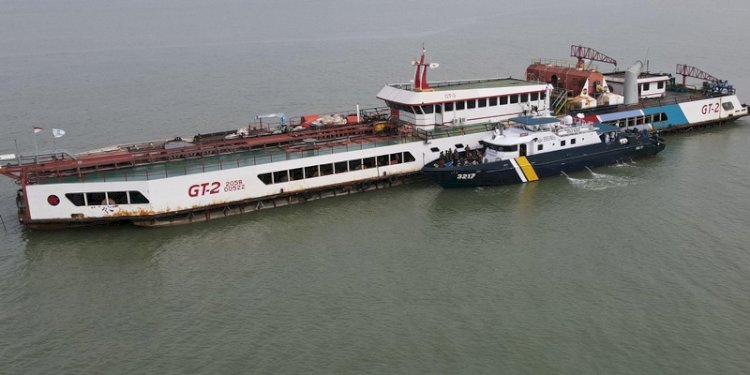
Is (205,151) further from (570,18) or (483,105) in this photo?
(570,18)

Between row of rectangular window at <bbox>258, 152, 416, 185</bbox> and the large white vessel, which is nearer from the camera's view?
the large white vessel

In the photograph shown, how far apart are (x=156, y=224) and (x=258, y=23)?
290ft

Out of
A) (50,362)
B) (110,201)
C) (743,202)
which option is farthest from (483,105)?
(50,362)

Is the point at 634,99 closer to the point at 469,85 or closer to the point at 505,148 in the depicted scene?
the point at 469,85

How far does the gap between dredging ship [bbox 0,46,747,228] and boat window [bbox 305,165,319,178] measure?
44 mm

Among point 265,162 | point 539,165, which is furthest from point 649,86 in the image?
point 265,162

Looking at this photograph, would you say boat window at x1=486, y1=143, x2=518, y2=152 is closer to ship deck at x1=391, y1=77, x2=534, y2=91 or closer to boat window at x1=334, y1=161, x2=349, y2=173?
ship deck at x1=391, y1=77, x2=534, y2=91

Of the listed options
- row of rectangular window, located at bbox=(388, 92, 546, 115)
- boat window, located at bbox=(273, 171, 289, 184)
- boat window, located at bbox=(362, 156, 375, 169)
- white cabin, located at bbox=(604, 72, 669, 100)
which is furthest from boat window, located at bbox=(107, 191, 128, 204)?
white cabin, located at bbox=(604, 72, 669, 100)

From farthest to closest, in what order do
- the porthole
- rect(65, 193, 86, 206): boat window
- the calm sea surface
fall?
rect(65, 193, 86, 206): boat window
the porthole
the calm sea surface

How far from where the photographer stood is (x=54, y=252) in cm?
2334

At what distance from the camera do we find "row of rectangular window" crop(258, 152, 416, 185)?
88.6 feet

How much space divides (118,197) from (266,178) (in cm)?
569

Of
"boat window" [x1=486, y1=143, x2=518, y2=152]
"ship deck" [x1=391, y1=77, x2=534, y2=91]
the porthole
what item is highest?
"ship deck" [x1=391, y1=77, x2=534, y2=91]

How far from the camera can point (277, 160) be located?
89.4ft
